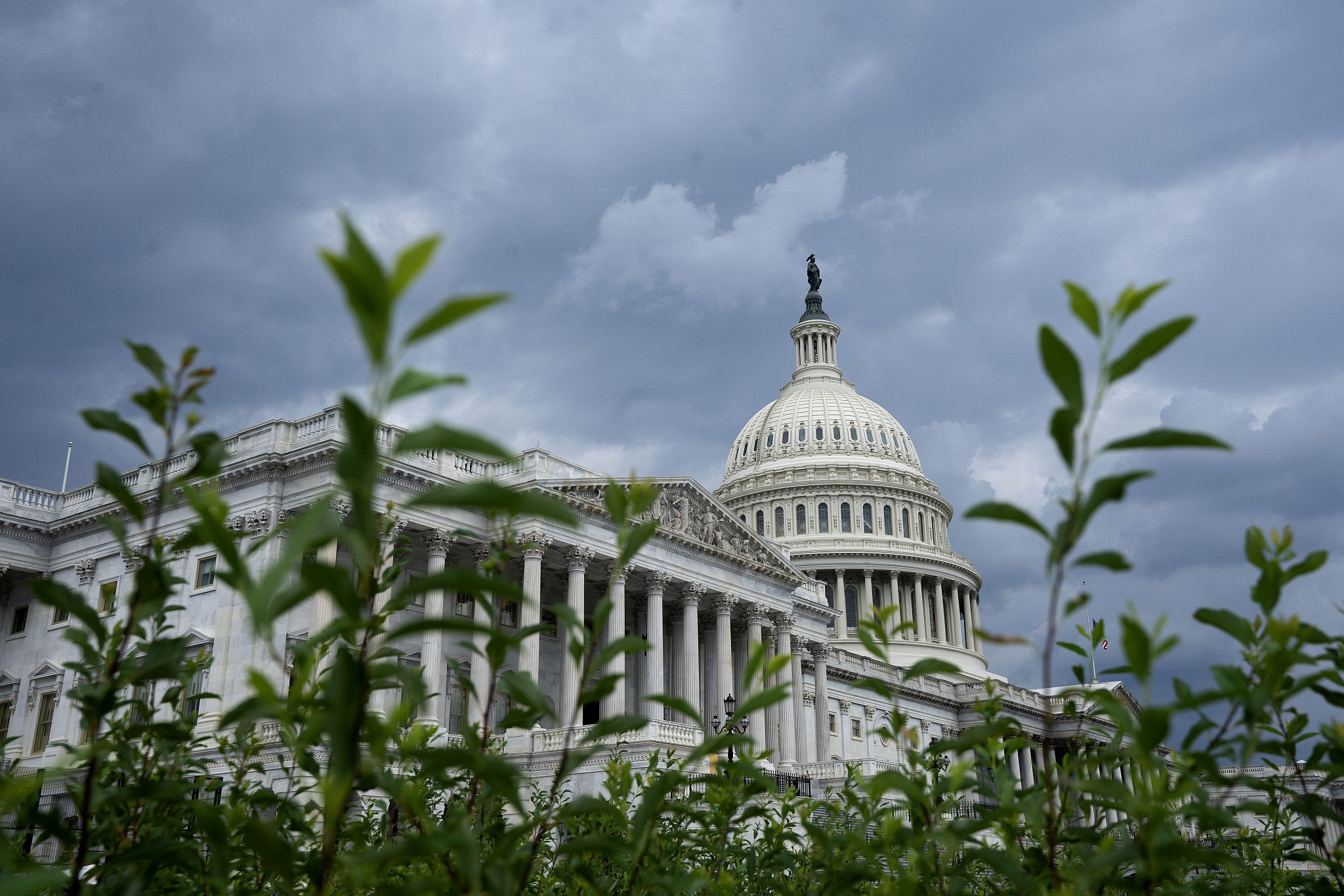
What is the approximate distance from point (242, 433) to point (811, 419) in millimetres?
79106

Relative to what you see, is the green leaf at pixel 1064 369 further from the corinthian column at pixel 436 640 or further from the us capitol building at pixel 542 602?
the corinthian column at pixel 436 640

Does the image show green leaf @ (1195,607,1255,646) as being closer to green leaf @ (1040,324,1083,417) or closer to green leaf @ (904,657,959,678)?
green leaf @ (904,657,959,678)

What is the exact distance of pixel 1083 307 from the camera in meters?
2.86

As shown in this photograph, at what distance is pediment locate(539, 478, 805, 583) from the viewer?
53.1 m

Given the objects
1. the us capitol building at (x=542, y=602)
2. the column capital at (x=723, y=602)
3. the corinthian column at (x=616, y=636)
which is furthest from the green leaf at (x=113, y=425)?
the column capital at (x=723, y=602)

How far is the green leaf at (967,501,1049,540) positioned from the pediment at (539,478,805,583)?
4643cm

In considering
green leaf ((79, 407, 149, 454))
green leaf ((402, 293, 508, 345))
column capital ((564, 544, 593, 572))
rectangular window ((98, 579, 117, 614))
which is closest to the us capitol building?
column capital ((564, 544, 593, 572))

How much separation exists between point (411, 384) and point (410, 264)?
430 millimetres

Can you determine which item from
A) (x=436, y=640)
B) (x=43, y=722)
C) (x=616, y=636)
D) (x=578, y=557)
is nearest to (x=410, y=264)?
(x=436, y=640)

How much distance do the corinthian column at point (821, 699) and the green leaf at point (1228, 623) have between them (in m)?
59.1

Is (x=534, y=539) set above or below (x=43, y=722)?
above

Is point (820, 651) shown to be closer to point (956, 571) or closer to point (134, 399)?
point (956, 571)

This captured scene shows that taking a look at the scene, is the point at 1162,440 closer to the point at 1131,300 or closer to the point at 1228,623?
the point at 1131,300

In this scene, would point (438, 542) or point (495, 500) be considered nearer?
point (495, 500)
